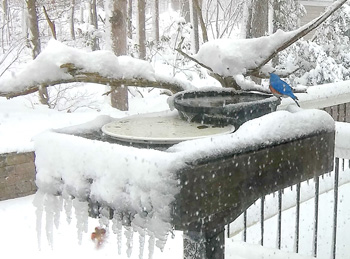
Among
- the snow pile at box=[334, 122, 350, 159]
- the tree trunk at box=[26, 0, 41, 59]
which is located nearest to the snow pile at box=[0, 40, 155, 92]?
the snow pile at box=[334, 122, 350, 159]

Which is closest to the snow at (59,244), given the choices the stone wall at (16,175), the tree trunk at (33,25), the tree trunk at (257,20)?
the stone wall at (16,175)

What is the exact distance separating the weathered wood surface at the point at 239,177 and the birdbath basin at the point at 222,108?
7.1 inches

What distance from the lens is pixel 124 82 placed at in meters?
1.59

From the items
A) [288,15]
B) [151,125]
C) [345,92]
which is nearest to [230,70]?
[151,125]

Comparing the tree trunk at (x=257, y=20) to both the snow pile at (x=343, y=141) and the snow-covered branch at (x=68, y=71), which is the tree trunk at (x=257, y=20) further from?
the snow-covered branch at (x=68, y=71)

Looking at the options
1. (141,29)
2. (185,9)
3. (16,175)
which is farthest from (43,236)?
(185,9)

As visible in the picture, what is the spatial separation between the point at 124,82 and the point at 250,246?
1299 millimetres

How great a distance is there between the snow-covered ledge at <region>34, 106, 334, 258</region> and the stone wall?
125 inches

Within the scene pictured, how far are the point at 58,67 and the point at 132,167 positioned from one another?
49cm

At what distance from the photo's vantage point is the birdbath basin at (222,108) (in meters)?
1.52

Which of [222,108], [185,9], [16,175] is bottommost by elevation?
[16,175]

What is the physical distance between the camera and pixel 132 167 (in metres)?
1.17

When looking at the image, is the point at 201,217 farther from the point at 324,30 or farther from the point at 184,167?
the point at 324,30

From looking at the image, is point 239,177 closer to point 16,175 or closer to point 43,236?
point 43,236
